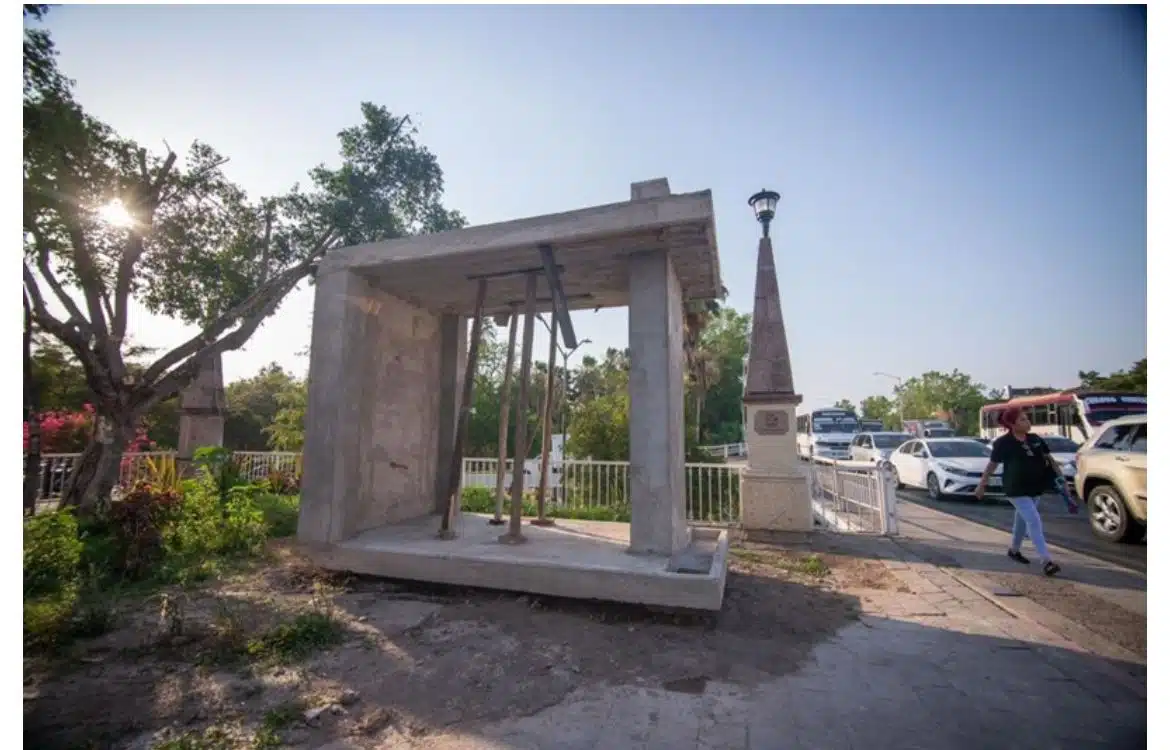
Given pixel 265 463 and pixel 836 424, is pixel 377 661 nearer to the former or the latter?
pixel 265 463

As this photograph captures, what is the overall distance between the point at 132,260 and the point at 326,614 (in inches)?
401

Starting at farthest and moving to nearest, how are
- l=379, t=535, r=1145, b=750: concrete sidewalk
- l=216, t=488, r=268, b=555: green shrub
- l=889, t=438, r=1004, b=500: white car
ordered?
l=889, t=438, r=1004, b=500: white car → l=216, t=488, r=268, b=555: green shrub → l=379, t=535, r=1145, b=750: concrete sidewalk

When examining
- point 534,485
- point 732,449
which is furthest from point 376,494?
point 732,449

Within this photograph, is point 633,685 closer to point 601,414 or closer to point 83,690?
point 83,690

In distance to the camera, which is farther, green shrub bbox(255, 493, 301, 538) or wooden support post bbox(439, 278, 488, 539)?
green shrub bbox(255, 493, 301, 538)

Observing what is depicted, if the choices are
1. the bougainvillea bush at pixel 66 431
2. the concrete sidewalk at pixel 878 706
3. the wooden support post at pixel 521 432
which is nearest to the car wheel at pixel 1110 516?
the concrete sidewalk at pixel 878 706

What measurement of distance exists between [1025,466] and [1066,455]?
9.07m

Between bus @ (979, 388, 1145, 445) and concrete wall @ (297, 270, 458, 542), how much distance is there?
614 inches

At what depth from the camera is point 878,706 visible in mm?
2736

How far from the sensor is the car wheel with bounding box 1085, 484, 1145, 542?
21.8ft

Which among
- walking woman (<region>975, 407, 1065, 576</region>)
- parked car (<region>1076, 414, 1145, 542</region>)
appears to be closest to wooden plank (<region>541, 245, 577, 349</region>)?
walking woman (<region>975, 407, 1065, 576</region>)

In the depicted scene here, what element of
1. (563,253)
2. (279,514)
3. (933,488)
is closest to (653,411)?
(563,253)

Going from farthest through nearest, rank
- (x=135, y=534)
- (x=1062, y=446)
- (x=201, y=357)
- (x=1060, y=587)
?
(x=1062, y=446), (x=201, y=357), (x=135, y=534), (x=1060, y=587)

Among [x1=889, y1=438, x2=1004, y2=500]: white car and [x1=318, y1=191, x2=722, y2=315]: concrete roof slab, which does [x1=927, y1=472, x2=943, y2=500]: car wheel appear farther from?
[x1=318, y1=191, x2=722, y2=315]: concrete roof slab
